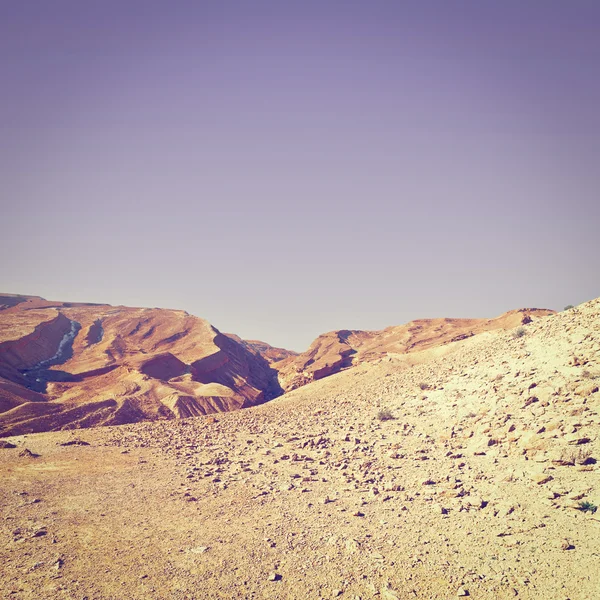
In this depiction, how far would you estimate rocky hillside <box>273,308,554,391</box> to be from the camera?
165 feet

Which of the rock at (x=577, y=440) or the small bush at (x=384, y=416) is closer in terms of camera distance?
the rock at (x=577, y=440)

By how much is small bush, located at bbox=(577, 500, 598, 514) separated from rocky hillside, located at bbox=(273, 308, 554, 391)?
39001 mm

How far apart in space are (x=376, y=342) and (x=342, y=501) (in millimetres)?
60756

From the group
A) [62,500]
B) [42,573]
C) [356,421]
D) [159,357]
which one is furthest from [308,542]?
[159,357]

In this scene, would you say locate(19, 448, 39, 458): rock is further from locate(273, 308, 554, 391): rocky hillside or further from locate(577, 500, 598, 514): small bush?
locate(273, 308, 554, 391): rocky hillside

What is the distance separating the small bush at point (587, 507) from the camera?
7863mm

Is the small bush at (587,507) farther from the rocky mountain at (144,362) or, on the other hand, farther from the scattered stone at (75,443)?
the rocky mountain at (144,362)

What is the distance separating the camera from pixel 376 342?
6944 cm

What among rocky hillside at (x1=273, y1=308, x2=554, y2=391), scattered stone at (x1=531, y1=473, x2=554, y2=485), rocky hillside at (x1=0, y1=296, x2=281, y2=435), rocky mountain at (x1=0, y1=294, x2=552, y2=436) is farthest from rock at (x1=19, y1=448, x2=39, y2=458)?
rocky hillside at (x1=273, y1=308, x2=554, y2=391)

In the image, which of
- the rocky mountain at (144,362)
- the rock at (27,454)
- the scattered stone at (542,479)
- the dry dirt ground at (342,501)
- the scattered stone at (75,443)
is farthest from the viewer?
the rocky mountain at (144,362)

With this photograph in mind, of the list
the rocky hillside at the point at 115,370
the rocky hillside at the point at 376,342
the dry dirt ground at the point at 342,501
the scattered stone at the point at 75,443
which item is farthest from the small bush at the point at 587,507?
the rocky hillside at the point at 376,342

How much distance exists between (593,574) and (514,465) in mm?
4006

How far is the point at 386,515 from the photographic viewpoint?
8.91 metres

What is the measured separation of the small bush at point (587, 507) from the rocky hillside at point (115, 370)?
2614 cm
